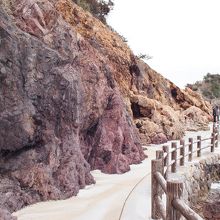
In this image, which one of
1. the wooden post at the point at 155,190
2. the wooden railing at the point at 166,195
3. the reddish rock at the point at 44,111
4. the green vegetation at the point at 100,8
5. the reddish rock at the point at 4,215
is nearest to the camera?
the wooden railing at the point at 166,195

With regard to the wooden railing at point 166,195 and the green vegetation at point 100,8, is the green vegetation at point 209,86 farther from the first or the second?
the wooden railing at point 166,195

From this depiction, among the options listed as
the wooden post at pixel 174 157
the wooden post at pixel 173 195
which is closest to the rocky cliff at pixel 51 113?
the wooden post at pixel 174 157

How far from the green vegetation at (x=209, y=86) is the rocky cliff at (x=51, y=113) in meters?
60.7

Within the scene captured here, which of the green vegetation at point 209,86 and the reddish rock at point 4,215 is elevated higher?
the green vegetation at point 209,86

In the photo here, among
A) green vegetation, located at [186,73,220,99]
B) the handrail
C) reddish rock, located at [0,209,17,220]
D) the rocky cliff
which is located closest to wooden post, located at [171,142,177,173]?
the rocky cliff

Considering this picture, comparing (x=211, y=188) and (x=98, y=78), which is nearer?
(x=98, y=78)

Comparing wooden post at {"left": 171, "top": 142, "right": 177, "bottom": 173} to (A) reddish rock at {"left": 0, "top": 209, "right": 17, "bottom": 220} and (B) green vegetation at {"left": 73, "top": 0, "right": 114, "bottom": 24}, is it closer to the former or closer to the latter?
(A) reddish rock at {"left": 0, "top": 209, "right": 17, "bottom": 220}

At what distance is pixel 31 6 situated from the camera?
12.8 m

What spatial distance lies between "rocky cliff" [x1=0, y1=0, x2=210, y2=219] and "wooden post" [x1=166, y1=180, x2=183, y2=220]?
342 cm

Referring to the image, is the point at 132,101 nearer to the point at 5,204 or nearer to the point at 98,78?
the point at 98,78

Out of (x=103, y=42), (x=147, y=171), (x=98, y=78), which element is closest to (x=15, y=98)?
(x=98, y=78)

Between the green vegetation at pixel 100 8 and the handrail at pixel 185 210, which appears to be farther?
the green vegetation at pixel 100 8

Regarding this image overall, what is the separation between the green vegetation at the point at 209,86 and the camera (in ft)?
254

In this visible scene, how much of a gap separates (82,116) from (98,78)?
2.27 metres
